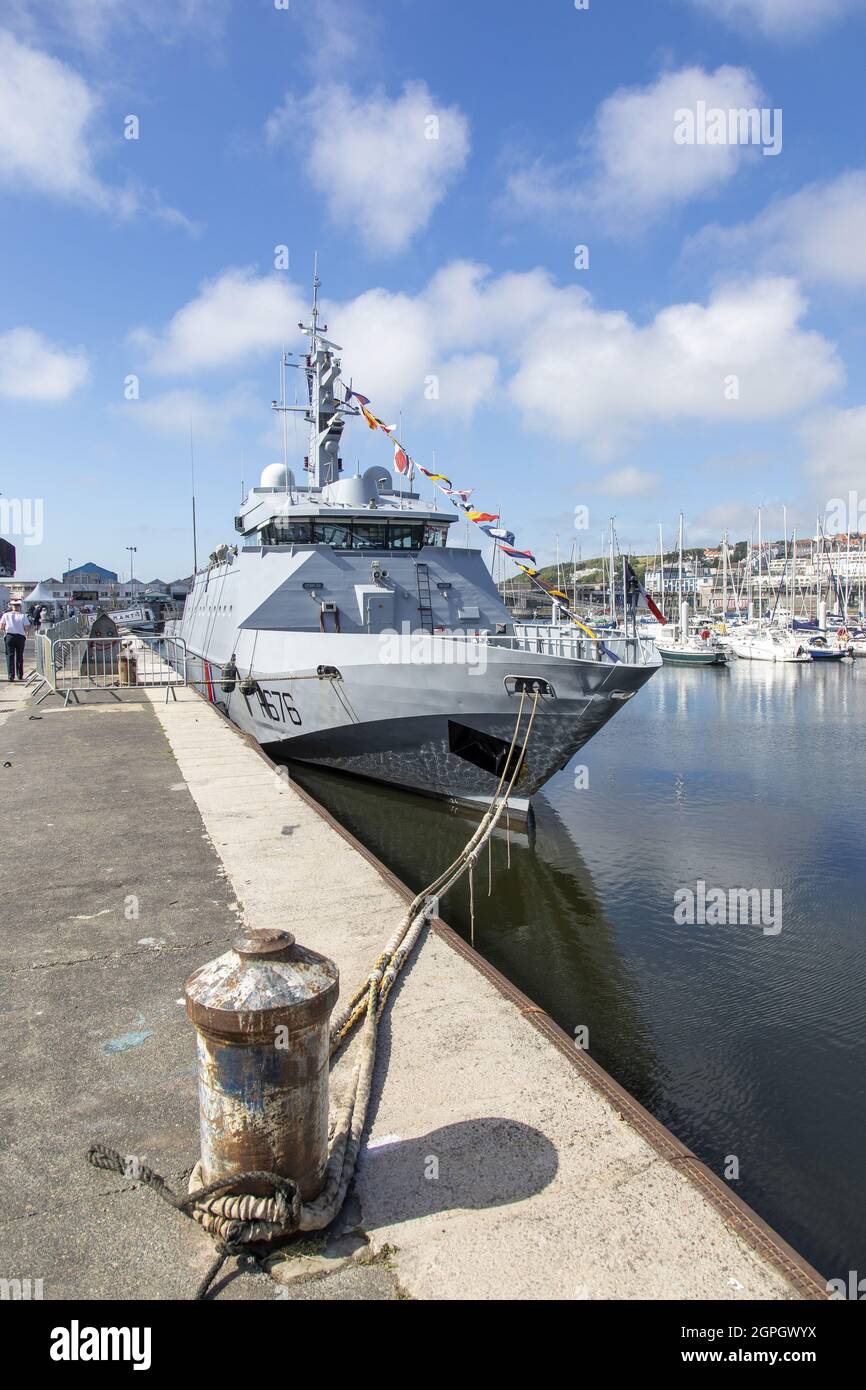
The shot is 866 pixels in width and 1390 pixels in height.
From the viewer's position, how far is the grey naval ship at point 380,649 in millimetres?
10867

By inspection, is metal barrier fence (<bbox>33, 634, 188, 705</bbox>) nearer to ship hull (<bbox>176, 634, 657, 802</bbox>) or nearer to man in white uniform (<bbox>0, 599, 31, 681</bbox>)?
man in white uniform (<bbox>0, 599, 31, 681</bbox>)

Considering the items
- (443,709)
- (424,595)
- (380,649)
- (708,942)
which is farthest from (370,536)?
(708,942)

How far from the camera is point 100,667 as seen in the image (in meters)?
23.5

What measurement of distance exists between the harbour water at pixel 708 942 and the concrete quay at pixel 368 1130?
2443 millimetres

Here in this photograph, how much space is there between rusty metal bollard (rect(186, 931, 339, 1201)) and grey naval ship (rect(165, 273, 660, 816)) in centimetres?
816

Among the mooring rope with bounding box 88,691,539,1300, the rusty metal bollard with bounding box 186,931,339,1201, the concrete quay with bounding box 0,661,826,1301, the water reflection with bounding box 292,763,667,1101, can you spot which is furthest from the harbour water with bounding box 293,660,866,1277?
the rusty metal bollard with bounding box 186,931,339,1201

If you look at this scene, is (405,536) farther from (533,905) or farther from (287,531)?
(533,905)

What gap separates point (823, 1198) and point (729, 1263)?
10.4 feet

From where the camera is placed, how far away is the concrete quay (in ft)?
7.75

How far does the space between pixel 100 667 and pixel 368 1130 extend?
2265 centimetres

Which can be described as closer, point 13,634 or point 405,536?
point 405,536

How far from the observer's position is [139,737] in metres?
12.1

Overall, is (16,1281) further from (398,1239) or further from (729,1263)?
(729,1263)
